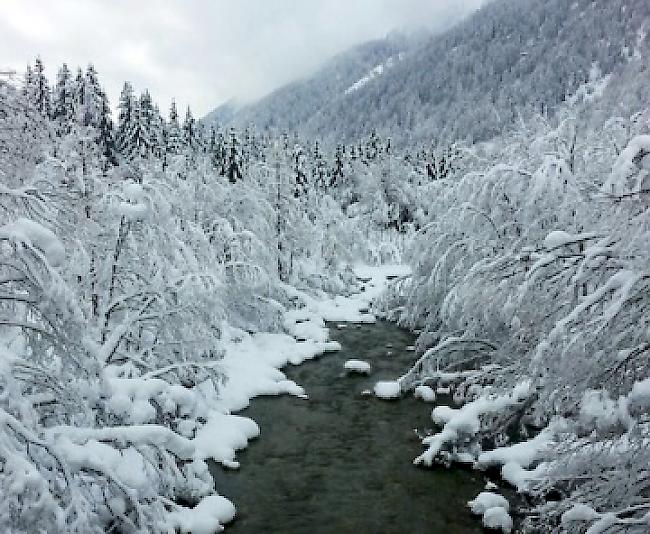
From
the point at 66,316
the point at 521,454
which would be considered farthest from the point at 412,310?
the point at 66,316

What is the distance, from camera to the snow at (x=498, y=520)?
10.2 metres

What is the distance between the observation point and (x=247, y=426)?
14.4 meters

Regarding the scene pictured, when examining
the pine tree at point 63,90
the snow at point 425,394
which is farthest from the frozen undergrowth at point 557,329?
the pine tree at point 63,90

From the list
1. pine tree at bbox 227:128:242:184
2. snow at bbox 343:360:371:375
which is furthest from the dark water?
pine tree at bbox 227:128:242:184

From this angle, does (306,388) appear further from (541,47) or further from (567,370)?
(541,47)

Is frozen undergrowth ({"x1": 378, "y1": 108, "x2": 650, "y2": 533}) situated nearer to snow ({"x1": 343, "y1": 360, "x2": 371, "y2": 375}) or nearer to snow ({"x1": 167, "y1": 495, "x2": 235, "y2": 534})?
snow ({"x1": 343, "y1": 360, "x2": 371, "y2": 375})

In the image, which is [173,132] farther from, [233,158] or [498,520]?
[498,520]

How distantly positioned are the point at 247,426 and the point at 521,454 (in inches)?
251

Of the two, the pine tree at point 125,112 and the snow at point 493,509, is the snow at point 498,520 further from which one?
the pine tree at point 125,112

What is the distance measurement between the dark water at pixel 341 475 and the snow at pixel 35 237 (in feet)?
22.7

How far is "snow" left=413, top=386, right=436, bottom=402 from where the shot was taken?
1667 cm

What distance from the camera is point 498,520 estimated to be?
10.3 meters

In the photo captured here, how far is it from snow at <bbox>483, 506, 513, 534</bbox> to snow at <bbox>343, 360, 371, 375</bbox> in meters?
8.98

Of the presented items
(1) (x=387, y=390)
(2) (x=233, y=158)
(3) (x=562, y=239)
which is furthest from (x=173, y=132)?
(3) (x=562, y=239)
